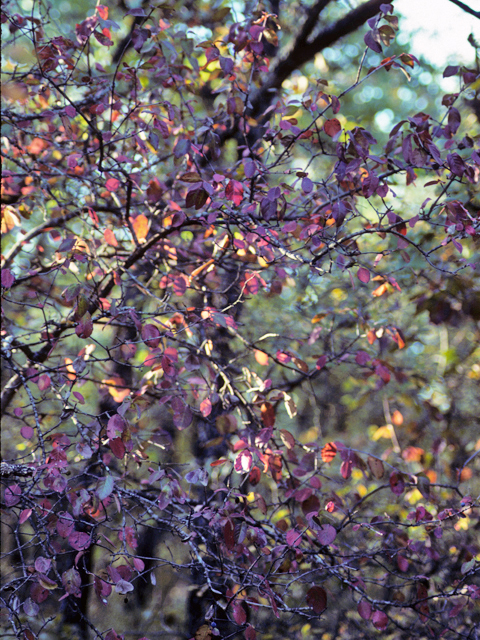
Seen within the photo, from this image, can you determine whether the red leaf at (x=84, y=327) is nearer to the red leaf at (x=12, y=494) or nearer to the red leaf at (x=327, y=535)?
the red leaf at (x=12, y=494)

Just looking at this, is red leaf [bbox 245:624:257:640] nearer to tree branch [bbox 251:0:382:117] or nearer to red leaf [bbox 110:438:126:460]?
red leaf [bbox 110:438:126:460]

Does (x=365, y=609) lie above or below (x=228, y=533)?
below

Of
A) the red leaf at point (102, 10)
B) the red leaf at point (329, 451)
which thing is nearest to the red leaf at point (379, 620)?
the red leaf at point (329, 451)

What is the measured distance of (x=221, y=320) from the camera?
6.23ft

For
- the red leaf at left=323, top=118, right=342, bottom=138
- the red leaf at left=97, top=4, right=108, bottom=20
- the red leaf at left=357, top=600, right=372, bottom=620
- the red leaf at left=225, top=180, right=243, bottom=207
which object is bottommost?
the red leaf at left=357, top=600, right=372, bottom=620

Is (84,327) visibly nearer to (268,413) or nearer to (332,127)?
(268,413)

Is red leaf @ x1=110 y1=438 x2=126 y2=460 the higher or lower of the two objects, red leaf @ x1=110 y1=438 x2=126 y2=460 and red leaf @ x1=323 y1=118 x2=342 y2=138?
the lower

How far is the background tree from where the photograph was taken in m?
1.94

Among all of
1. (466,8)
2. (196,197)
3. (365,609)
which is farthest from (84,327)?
(466,8)

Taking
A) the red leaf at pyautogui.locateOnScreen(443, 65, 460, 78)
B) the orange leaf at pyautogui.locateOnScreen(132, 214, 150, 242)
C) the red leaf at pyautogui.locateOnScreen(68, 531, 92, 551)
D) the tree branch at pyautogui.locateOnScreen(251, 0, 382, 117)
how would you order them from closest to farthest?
the red leaf at pyautogui.locateOnScreen(68, 531, 92, 551), the red leaf at pyautogui.locateOnScreen(443, 65, 460, 78), the orange leaf at pyautogui.locateOnScreen(132, 214, 150, 242), the tree branch at pyautogui.locateOnScreen(251, 0, 382, 117)

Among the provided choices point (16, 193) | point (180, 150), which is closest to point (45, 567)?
point (180, 150)

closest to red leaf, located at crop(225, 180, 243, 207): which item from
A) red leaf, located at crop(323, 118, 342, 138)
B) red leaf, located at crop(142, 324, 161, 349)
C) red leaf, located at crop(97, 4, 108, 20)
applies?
red leaf, located at crop(323, 118, 342, 138)

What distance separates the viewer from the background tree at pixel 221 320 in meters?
1.94

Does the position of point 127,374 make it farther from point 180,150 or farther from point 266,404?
point 180,150
